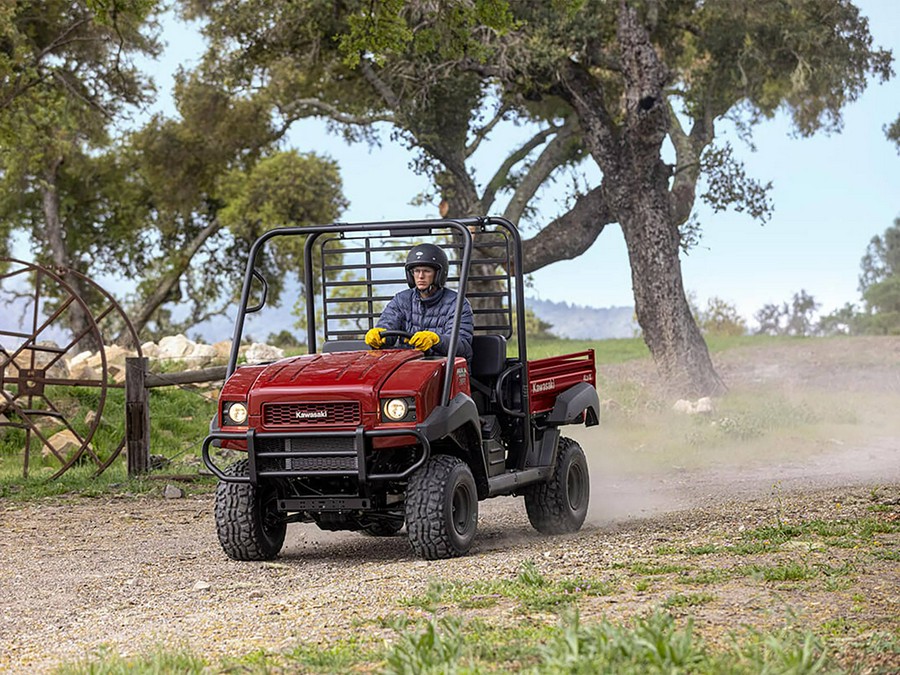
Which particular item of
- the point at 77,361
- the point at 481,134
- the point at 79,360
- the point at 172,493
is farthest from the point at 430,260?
the point at 481,134

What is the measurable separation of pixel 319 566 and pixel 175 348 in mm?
13966

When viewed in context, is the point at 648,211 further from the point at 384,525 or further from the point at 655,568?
the point at 655,568

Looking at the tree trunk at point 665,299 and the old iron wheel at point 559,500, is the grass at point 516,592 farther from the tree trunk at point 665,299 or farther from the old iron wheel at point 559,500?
the tree trunk at point 665,299

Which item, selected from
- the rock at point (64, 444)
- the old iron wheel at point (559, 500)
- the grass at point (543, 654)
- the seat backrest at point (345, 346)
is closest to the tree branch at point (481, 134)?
the rock at point (64, 444)

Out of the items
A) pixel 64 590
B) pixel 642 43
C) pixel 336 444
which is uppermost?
pixel 642 43

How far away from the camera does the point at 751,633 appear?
16.2 feet

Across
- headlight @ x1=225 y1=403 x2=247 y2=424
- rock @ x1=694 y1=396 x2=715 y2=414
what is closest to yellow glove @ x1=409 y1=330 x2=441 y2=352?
headlight @ x1=225 y1=403 x2=247 y2=424

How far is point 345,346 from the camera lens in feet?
29.5

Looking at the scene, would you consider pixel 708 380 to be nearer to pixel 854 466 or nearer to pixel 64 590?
pixel 854 466

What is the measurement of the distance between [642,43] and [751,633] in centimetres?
1723

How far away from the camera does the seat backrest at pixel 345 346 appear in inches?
352

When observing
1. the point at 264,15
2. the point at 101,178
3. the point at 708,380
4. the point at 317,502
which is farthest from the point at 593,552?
the point at 101,178

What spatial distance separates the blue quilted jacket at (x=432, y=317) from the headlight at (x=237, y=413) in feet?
3.98

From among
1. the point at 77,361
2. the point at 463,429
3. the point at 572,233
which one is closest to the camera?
the point at 463,429
